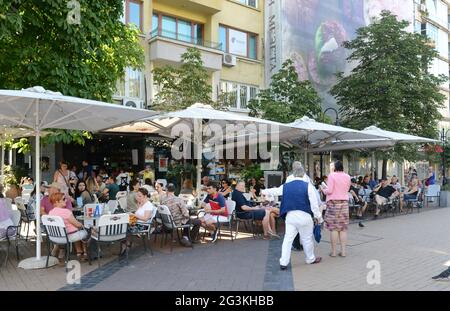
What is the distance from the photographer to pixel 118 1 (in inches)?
409

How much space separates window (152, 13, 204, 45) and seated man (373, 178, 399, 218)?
11192 millimetres

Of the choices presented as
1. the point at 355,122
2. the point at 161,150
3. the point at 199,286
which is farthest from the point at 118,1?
the point at 355,122

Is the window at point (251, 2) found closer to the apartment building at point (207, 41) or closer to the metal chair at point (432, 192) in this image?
the apartment building at point (207, 41)

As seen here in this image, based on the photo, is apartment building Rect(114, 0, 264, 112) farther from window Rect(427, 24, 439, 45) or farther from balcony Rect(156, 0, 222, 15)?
window Rect(427, 24, 439, 45)

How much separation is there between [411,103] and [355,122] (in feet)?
8.33

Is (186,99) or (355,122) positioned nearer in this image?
(186,99)

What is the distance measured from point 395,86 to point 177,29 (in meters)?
10.8

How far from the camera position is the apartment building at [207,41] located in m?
18.9

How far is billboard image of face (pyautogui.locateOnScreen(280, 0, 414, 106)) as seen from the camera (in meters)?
23.8

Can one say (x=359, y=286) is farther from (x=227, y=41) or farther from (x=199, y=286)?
(x=227, y=41)

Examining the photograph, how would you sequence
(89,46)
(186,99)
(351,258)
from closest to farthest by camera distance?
(351,258), (89,46), (186,99)

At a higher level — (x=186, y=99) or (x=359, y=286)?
(x=186, y=99)

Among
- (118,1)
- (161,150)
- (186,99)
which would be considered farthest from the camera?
(161,150)

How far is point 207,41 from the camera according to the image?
20984 mm
